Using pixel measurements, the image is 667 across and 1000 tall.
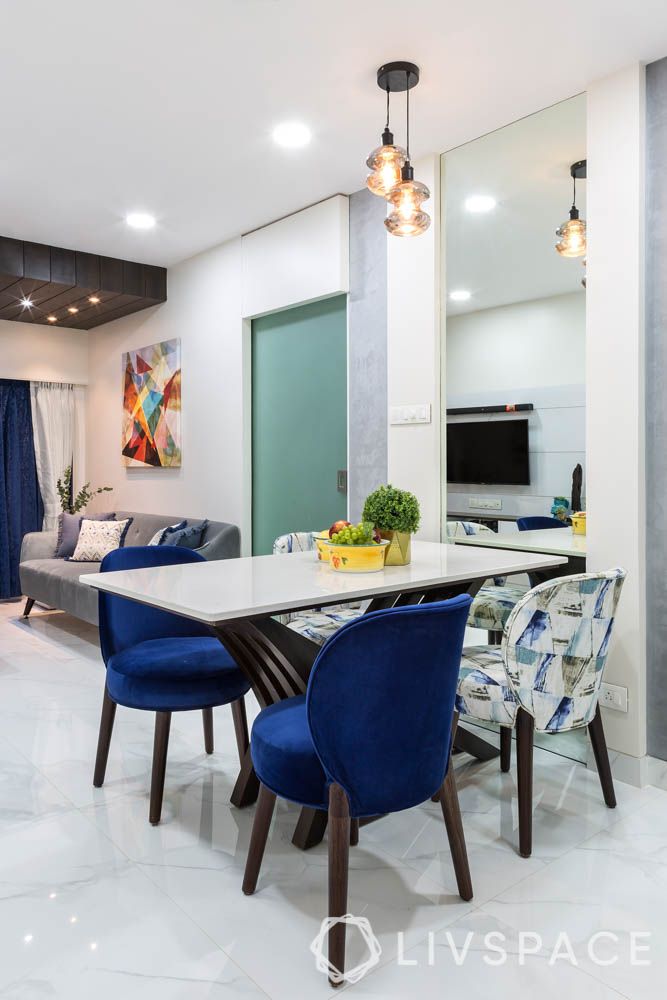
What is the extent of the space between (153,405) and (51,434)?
4.63 feet

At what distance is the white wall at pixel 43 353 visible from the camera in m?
5.89

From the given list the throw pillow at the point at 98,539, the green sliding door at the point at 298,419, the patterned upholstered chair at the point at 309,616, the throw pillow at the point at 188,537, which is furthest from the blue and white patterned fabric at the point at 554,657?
the throw pillow at the point at 98,539

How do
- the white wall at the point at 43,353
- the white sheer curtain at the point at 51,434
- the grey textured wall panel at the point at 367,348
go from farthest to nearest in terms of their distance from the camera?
the white sheer curtain at the point at 51,434, the white wall at the point at 43,353, the grey textured wall panel at the point at 367,348

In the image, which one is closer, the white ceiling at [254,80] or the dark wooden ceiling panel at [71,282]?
the white ceiling at [254,80]

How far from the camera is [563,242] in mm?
2830

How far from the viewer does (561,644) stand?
6.64ft

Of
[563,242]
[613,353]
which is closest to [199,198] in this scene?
[563,242]

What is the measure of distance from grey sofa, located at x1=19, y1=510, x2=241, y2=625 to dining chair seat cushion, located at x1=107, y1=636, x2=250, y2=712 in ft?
6.26

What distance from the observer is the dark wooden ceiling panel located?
4.56 metres

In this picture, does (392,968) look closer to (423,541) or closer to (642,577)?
(642,577)

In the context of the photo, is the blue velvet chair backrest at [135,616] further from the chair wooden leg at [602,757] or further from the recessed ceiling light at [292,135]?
the recessed ceiling light at [292,135]

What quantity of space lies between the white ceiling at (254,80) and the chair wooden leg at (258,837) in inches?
91.8

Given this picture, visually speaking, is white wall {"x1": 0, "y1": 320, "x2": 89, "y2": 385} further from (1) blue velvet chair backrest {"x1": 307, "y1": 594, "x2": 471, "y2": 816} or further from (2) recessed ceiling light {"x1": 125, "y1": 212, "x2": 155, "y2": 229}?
(1) blue velvet chair backrest {"x1": 307, "y1": 594, "x2": 471, "y2": 816}

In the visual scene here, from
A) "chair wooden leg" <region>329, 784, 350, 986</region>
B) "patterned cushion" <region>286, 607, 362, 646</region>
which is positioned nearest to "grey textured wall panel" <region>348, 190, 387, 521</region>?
"patterned cushion" <region>286, 607, 362, 646</region>
